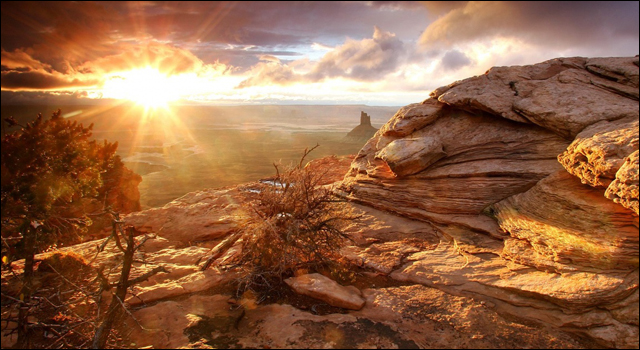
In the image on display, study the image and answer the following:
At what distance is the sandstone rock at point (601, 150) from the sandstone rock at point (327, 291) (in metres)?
4.93

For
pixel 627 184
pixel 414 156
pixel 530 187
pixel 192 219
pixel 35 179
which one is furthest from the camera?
pixel 192 219

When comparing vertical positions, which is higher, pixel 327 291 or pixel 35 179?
pixel 35 179

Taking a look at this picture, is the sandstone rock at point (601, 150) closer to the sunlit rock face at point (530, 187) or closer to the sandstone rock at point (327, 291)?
the sunlit rock face at point (530, 187)

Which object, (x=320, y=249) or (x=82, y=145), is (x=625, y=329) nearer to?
(x=320, y=249)

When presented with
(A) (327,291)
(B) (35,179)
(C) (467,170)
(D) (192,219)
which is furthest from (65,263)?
(C) (467,170)

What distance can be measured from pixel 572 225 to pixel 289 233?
5489mm

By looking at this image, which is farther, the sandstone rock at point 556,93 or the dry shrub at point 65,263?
the sandstone rock at point 556,93

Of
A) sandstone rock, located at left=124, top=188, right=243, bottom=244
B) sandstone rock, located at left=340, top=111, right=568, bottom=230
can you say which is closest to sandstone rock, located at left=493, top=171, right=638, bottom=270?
sandstone rock, located at left=340, top=111, right=568, bottom=230

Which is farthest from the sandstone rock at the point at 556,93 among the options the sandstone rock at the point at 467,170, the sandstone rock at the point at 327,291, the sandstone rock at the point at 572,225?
the sandstone rock at the point at 327,291

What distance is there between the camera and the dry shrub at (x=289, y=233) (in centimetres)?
627

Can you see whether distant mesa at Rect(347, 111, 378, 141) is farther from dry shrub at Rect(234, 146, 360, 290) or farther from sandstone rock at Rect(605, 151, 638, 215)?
sandstone rock at Rect(605, 151, 638, 215)

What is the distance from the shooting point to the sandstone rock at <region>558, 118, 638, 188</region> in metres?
5.57

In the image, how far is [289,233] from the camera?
6.18 meters

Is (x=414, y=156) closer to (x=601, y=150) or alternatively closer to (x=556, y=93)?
(x=556, y=93)
